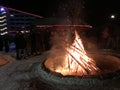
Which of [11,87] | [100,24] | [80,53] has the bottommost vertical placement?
[11,87]

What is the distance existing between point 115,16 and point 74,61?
8471mm

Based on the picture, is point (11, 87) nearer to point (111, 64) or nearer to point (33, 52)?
point (111, 64)

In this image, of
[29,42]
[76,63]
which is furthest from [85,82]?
[29,42]

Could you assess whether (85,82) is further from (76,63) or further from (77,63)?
(76,63)

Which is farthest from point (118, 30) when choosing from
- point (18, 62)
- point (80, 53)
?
point (18, 62)

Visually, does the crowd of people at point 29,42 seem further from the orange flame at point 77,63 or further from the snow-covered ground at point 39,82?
the orange flame at point 77,63

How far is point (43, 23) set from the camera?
47.8 feet

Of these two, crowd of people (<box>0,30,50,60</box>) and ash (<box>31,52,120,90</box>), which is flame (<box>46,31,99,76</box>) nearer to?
ash (<box>31,52,120,90</box>)

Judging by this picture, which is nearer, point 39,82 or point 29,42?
point 39,82

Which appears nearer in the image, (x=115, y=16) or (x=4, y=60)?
(x=4, y=60)

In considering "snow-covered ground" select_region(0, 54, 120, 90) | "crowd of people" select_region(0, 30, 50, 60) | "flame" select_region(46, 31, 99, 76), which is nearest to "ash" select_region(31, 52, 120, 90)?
"snow-covered ground" select_region(0, 54, 120, 90)

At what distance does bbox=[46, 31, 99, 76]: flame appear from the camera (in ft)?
26.4

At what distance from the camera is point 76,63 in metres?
8.57

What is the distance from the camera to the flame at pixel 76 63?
8.04 m
